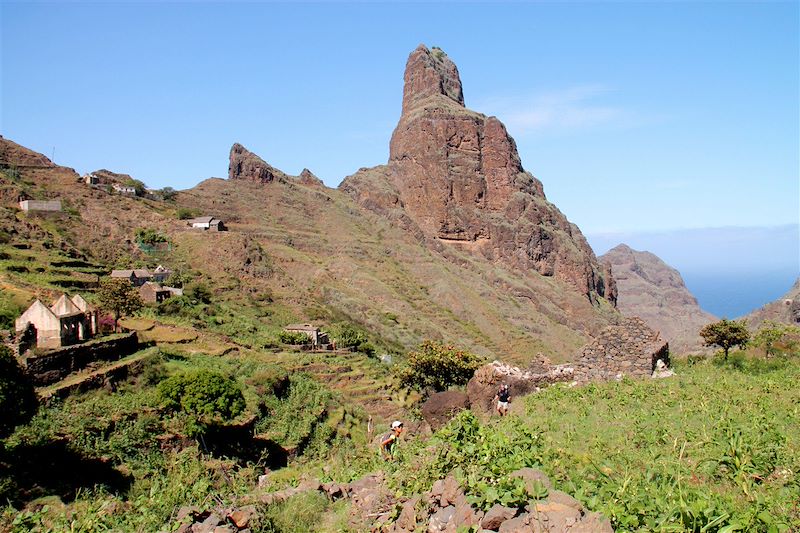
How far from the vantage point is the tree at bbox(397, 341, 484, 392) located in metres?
34.6

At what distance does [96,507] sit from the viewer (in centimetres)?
1066

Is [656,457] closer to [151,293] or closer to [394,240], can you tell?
[151,293]

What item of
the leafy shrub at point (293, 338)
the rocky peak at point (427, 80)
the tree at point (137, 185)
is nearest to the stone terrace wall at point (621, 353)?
the leafy shrub at point (293, 338)

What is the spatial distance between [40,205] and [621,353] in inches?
2333

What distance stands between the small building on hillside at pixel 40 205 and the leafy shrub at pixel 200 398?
45307mm

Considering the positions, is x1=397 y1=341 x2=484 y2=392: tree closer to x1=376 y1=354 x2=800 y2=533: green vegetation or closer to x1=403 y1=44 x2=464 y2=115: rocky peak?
x1=376 y1=354 x2=800 y2=533: green vegetation

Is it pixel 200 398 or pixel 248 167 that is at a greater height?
pixel 248 167

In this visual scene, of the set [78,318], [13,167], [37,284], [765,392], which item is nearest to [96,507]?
[765,392]

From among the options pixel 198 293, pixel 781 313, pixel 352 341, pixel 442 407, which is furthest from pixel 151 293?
pixel 781 313

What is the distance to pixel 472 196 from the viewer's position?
349 feet

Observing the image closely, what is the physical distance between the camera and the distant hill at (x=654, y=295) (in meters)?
133

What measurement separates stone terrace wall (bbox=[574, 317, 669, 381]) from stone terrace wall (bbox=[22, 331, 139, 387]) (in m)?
18.1

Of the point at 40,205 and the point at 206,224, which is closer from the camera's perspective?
the point at 40,205

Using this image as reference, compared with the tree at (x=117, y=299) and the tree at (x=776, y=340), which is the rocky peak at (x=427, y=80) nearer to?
the tree at (x=117, y=299)
